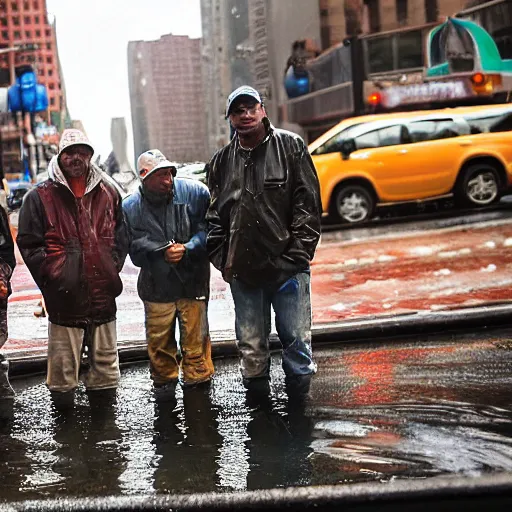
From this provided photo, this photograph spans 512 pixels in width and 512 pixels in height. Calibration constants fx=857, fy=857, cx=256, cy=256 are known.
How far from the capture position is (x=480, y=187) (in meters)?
14.7

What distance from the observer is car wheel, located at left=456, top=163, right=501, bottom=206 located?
1462 cm

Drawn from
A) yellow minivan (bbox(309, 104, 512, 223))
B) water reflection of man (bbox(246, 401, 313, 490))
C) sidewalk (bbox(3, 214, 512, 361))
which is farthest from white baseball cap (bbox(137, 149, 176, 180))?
yellow minivan (bbox(309, 104, 512, 223))

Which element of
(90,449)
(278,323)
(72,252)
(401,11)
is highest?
(401,11)

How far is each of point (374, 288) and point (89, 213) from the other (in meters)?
4.64

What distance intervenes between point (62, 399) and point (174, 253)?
3.62 ft

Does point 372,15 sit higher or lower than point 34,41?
lower

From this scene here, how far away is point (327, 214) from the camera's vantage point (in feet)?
48.9

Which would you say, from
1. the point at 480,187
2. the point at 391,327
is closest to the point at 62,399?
the point at 391,327

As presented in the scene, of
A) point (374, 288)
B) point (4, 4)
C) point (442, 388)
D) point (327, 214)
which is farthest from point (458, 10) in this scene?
point (442, 388)

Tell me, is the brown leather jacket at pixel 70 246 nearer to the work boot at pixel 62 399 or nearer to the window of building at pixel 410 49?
the work boot at pixel 62 399

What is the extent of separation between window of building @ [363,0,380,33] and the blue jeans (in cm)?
1192

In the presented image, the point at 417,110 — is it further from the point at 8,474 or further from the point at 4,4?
the point at 8,474

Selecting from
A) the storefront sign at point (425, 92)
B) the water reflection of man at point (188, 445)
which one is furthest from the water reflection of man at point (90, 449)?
the storefront sign at point (425, 92)

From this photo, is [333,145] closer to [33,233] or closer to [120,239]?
[120,239]
